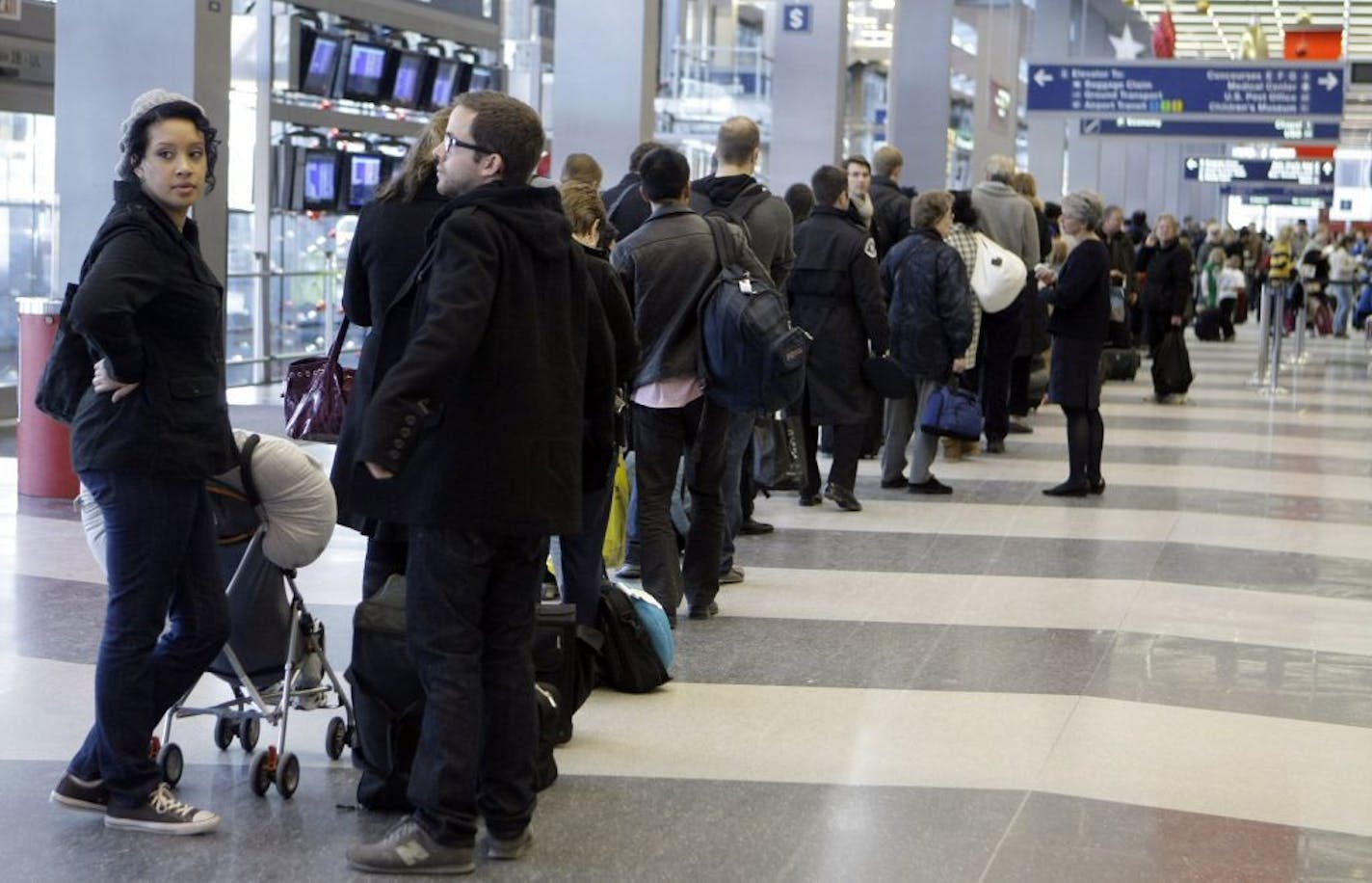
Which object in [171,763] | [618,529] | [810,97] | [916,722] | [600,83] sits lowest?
[916,722]

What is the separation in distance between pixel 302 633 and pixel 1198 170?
43.6 meters

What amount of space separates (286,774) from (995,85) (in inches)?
937

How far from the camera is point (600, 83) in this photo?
13961mm

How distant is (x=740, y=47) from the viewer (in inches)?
1259

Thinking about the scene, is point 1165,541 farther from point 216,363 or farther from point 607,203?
point 216,363

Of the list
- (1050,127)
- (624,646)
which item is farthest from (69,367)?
(1050,127)

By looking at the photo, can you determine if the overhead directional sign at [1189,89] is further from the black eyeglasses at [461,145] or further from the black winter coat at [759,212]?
the black eyeglasses at [461,145]

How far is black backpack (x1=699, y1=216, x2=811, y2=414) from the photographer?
679 centimetres

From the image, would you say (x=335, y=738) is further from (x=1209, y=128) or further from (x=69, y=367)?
(x=1209, y=128)

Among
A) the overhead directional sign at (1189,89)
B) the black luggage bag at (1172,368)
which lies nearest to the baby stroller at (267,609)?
the black luggage bag at (1172,368)

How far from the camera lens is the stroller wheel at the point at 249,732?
526cm

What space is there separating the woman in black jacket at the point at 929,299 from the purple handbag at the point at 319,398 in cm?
579

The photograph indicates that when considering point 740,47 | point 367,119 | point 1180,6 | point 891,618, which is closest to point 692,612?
point 891,618

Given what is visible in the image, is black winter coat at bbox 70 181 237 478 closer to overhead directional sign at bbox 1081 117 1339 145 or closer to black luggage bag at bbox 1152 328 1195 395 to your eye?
black luggage bag at bbox 1152 328 1195 395
